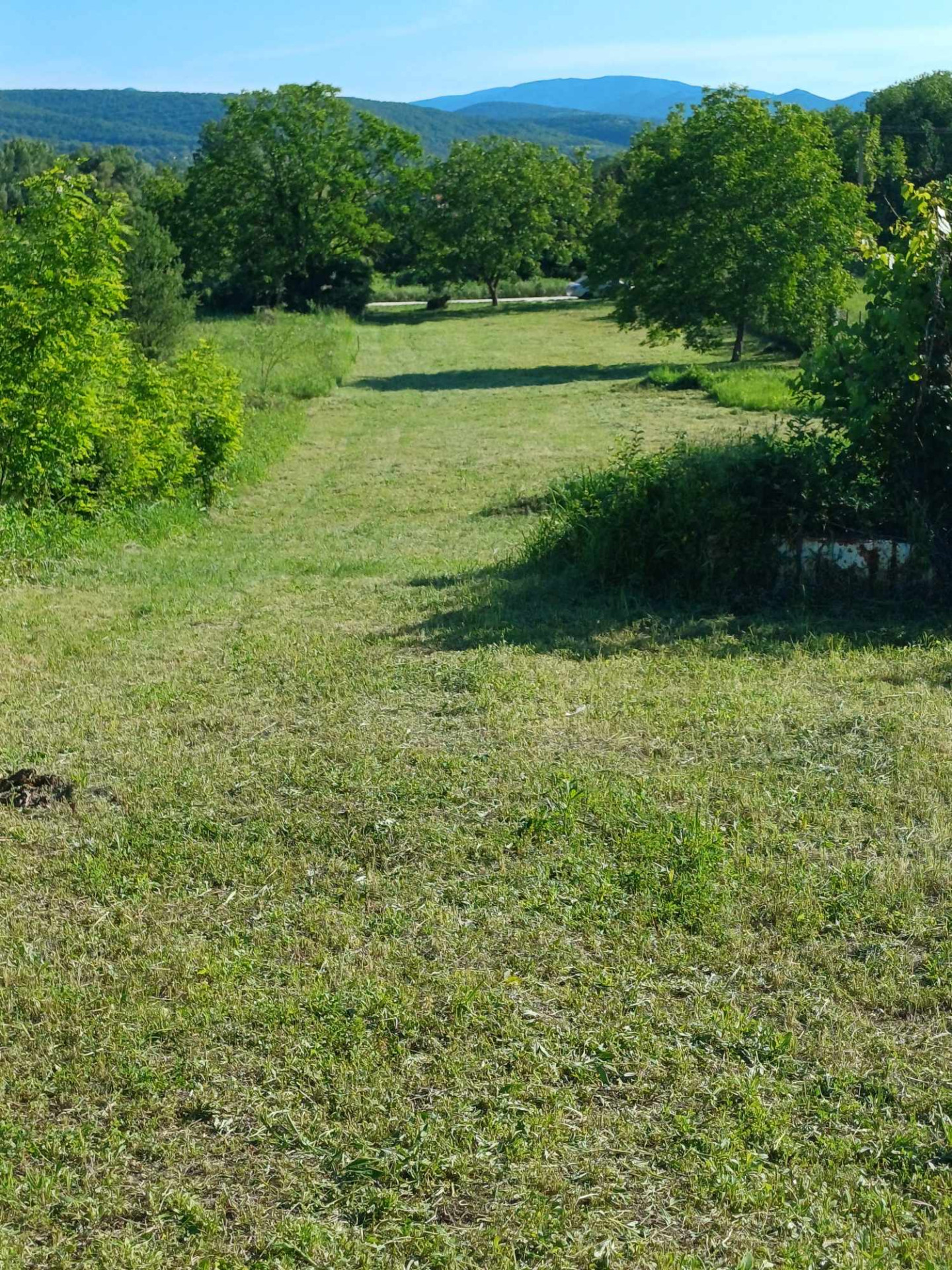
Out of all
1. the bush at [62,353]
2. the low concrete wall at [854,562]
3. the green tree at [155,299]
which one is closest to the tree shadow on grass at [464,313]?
the green tree at [155,299]

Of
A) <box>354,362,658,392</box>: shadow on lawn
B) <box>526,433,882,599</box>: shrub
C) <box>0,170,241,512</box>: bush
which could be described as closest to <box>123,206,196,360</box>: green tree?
<box>354,362,658,392</box>: shadow on lawn

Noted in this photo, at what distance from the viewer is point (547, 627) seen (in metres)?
7.23

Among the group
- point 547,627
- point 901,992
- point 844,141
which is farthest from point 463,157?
point 901,992

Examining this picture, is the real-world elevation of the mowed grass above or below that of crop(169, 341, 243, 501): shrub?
below

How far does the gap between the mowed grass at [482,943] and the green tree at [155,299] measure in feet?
56.8

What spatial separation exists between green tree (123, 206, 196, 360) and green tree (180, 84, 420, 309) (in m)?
23.4

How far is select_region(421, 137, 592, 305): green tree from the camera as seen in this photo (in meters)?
55.1

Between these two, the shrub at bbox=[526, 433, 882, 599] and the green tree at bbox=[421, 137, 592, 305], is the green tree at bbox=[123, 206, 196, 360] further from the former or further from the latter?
the green tree at bbox=[421, 137, 592, 305]

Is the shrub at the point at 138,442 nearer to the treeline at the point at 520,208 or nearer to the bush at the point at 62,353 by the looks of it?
the bush at the point at 62,353

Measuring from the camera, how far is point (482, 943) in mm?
3828

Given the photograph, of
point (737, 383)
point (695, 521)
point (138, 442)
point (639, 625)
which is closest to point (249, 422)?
point (138, 442)

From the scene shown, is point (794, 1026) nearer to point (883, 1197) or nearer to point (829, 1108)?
point (829, 1108)

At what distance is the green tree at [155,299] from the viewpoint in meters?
23.3

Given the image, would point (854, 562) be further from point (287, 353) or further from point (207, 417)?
point (287, 353)
